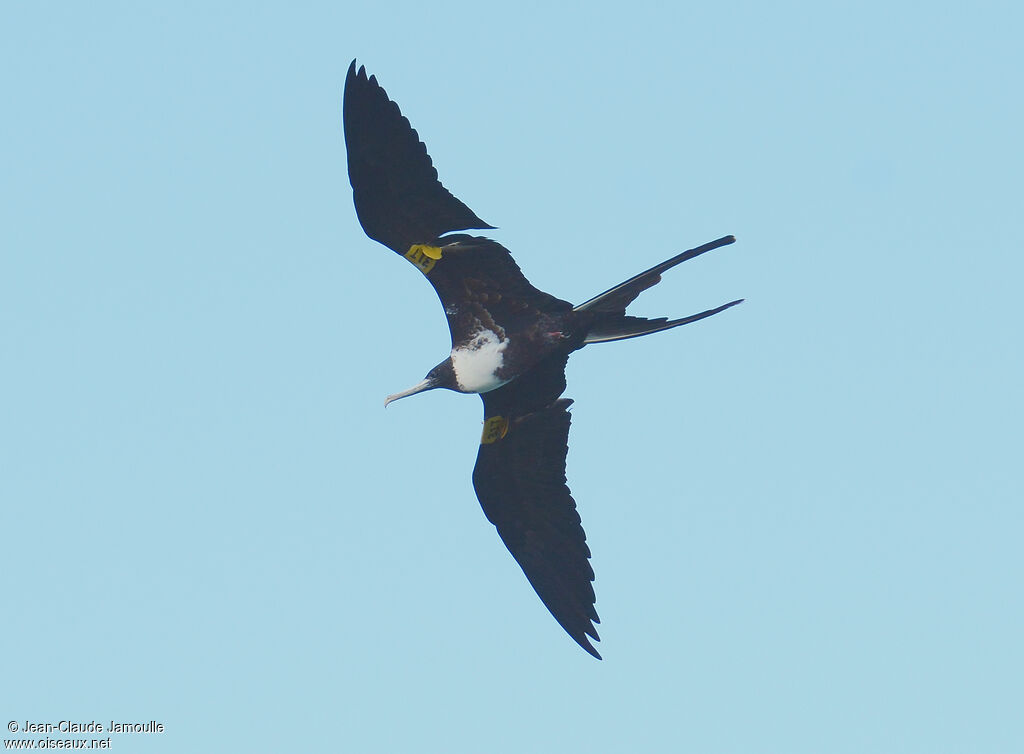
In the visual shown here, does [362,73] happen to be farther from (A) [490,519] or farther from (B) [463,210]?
(A) [490,519]

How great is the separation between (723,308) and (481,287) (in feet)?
5.89

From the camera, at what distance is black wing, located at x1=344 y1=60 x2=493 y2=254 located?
10211mm

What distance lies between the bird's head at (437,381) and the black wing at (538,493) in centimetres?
71

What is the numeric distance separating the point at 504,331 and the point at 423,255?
2.66 feet

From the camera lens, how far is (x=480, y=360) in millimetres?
10906

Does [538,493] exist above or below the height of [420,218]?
below

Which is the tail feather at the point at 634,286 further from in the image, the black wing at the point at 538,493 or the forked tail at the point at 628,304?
the black wing at the point at 538,493

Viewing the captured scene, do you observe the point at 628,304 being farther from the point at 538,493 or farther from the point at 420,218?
the point at 538,493

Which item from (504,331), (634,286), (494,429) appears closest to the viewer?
(634,286)

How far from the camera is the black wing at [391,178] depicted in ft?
33.5

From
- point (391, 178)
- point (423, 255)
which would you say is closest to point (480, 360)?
point (423, 255)

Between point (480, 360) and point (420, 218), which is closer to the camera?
point (420, 218)

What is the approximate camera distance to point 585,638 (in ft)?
37.9

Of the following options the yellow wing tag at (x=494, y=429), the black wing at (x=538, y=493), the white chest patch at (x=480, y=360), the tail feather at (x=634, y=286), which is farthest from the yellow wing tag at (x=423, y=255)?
the yellow wing tag at (x=494, y=429)
